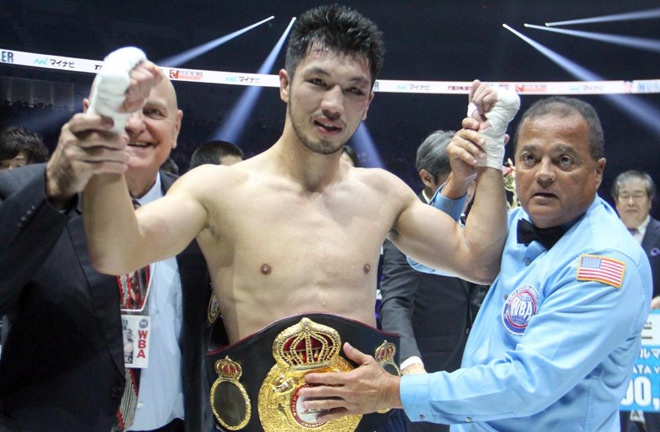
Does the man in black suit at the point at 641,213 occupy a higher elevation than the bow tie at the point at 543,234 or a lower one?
higher

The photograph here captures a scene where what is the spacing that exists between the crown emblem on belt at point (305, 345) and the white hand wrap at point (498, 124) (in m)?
0.60

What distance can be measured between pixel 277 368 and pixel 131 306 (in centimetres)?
45

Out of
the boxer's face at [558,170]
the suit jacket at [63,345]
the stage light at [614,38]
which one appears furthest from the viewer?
the stage light at [614,38]

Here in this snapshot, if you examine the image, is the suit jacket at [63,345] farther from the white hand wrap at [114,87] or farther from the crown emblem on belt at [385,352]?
the crown emblem on belt at [385,352]

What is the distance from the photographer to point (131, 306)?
1.56 metres

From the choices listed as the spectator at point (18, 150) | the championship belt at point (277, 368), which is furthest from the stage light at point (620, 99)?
the championship belt at point (277, 368)

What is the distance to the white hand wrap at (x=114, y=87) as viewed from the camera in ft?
3.13

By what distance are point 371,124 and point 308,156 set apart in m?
9.41

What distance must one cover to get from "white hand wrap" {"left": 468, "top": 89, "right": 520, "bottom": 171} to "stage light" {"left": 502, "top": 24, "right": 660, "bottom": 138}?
30.7 ft

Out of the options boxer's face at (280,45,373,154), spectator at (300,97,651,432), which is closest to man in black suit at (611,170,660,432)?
spectator at (300,97,651,432)

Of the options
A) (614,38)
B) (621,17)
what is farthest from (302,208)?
(614,38)

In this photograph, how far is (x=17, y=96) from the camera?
8.29 meters

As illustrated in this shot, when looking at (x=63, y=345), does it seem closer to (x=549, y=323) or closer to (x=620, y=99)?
(x=549, y=323)

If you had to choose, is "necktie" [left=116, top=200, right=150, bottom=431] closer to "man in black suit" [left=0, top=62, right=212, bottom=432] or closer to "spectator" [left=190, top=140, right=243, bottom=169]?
"man in black suit" [left=0, top=62, right=212, bottom=432]
